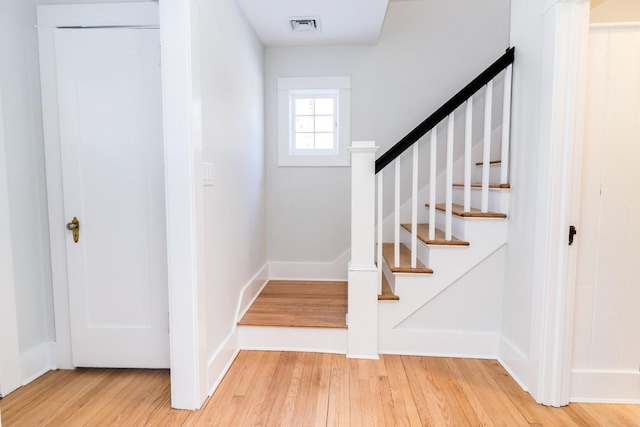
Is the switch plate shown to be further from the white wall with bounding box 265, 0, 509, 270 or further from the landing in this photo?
the white wall with bounding box 265, 0, 509, 270

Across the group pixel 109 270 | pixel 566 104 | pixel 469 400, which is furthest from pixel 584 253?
pixel 109 270

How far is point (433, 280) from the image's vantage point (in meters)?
2.23

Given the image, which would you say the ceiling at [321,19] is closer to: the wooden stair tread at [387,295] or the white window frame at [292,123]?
the white window frame at [292,123]

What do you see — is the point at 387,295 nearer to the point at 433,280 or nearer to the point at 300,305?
the point at 433,280

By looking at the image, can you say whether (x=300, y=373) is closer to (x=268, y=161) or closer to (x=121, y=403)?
(x=121, y=403)

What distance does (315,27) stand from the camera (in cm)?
280

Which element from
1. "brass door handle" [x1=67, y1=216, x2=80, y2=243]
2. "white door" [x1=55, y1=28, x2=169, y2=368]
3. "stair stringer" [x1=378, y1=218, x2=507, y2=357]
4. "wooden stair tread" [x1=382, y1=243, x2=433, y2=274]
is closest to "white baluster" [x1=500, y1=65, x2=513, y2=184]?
"stair stringer" [x1=378, y1=218, x2=507, y2=357]

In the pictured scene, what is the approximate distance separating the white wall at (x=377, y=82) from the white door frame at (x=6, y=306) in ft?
6.41

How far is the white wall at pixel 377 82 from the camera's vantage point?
10.2 ft

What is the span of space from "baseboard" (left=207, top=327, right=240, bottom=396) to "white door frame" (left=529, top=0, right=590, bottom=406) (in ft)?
5.63

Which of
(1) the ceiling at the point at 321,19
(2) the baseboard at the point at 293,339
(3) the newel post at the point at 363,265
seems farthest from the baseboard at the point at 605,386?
(1) the ceiling at the point at 321,19

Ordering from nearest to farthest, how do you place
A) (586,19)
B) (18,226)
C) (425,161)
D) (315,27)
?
(586,19), (18,226), (315,27), (425,161)

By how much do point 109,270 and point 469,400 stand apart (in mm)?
2164

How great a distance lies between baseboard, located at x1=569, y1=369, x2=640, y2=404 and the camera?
1.78 meters
